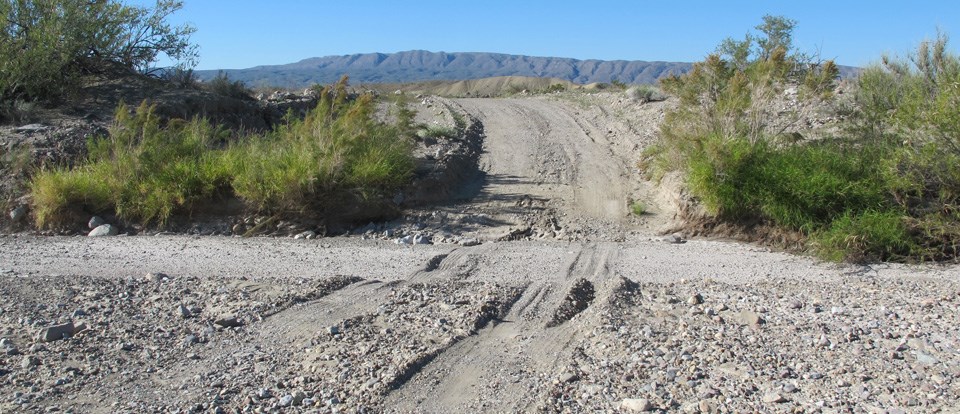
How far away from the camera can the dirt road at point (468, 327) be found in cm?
494

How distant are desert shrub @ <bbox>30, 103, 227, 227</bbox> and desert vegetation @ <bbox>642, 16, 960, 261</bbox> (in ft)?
20.6

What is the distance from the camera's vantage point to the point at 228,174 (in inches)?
413

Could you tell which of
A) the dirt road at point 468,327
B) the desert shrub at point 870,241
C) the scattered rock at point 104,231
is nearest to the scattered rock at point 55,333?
the dirt road at point 468,327

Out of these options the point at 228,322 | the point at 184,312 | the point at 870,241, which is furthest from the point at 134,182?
the point at 870,241

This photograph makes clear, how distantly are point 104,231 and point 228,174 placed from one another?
1662 millimetres

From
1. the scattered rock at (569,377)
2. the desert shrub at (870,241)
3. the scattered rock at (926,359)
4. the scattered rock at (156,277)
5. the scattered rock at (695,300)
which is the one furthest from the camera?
the desert shrub at (870,241)

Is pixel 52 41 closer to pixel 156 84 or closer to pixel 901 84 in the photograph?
pixel 156 84

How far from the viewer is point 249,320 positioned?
248 inches

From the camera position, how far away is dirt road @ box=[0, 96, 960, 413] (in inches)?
195

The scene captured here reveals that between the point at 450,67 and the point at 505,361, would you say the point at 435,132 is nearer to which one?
the point at 505,361

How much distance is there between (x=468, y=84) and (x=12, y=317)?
4515cm

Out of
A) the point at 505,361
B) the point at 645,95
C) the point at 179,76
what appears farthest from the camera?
the point at 645,95

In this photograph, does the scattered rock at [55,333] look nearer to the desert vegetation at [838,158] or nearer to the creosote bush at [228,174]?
the creosote bush at [228,174]

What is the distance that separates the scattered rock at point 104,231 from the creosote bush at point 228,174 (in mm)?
242
